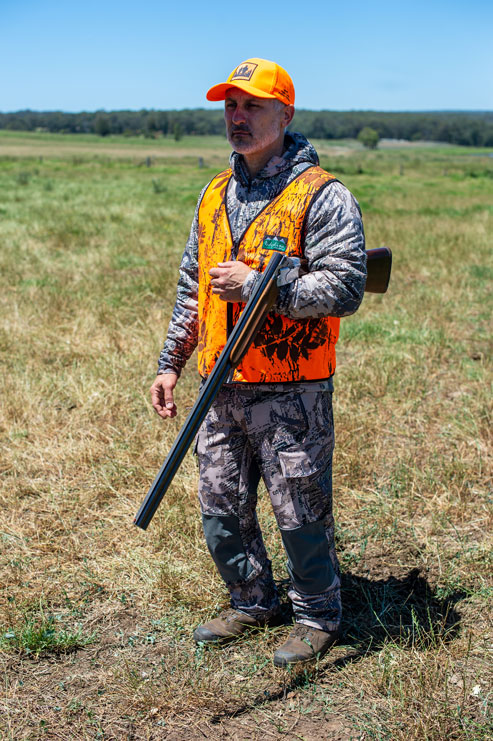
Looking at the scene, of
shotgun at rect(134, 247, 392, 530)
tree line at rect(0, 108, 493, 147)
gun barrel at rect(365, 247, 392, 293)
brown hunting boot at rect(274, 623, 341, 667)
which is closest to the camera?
shotgun at rect(134, 247, 392, 530)

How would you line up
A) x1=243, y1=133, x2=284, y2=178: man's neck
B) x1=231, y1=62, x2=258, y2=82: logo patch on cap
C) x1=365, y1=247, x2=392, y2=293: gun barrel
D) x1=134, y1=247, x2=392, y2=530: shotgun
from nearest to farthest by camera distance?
x1=134, y1=247, x2=392, y2=530: shotgun < x1=231, y1=62, x2=258, y2=82: logo patch on cap < x1=243, y1=133, x2=284, y2=178: man's neck < x1=365, y1=247, x2=392, y2=293: gun barrel

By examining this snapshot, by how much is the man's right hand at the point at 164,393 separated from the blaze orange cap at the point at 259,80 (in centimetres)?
111

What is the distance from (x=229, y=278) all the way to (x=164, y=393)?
727 mm

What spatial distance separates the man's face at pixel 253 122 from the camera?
242 cm

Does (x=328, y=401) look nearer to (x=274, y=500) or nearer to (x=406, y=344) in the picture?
(x=274, y=500)

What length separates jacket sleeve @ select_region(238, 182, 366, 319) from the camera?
2311 mm

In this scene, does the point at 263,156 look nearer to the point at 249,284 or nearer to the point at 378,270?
the point at 249,284

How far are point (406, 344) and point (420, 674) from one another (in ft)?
14.0

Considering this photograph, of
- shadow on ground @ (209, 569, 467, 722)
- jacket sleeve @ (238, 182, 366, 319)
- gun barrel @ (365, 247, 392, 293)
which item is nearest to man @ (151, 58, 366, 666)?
jacket sleeve @ (238, 182, 366, 319)

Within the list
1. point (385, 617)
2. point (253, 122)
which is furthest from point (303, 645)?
point (253, 122)

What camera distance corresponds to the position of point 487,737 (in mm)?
2271

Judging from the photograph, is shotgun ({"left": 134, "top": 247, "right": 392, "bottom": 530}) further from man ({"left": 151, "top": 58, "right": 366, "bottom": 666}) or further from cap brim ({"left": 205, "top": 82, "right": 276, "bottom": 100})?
cap brim ({"left": 205, "top": 82, "right": 276, "bottom": 100})

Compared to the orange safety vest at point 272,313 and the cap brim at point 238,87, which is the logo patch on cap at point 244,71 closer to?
the cap brim at point 238,87

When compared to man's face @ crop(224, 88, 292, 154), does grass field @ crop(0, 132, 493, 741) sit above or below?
below
